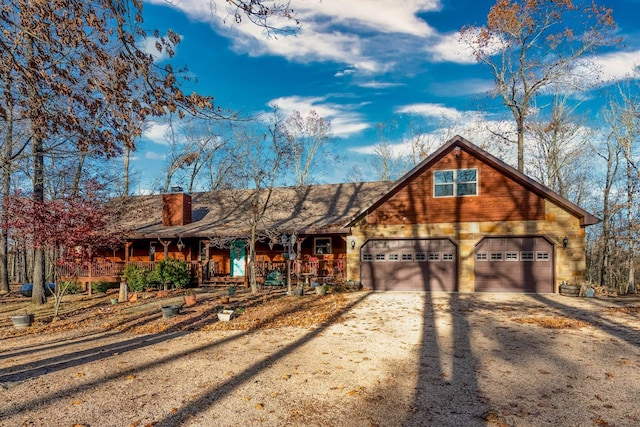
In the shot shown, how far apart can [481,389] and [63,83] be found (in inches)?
296

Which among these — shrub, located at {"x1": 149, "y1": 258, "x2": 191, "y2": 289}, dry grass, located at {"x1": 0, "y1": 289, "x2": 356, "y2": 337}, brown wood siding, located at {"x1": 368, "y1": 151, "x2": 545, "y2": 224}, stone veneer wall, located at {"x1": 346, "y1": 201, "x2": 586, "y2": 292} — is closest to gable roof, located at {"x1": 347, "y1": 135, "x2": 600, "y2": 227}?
brown wood siding, located at {"x1": 368, "y1": 151, "x2": 545, "y2": 224}

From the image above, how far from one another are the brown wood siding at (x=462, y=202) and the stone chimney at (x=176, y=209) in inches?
430

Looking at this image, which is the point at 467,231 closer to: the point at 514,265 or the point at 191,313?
the point at 514,265

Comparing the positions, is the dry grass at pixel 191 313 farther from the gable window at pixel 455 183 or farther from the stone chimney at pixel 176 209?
the gable window at pixel 455 183

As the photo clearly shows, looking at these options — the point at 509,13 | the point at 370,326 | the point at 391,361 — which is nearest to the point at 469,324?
the point at 370,326

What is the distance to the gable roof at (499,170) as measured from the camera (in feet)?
51.2

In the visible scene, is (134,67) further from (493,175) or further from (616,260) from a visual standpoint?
(616,260)

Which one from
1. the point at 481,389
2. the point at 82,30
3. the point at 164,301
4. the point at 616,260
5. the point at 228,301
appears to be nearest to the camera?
the point at 82,30

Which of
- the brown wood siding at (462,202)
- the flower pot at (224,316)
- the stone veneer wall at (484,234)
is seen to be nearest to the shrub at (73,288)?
the flower pot at (224,316)

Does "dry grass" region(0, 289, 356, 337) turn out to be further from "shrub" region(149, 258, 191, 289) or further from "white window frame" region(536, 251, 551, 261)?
→ "white window frame" region(536, 251, 551, 261)

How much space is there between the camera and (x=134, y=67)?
18.5 feet

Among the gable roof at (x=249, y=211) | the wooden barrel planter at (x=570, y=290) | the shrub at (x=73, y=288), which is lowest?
the shrub at (x=73, y=288)

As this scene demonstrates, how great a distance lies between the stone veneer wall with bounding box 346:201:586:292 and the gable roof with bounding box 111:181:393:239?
4.73 feet

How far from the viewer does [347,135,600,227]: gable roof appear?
51.2 ft
